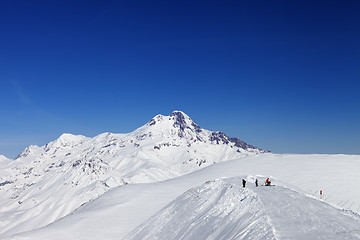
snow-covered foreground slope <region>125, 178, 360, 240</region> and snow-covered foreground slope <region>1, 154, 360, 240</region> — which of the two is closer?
snow-covered foreground slope <region>125, 178, 360, 240</region>

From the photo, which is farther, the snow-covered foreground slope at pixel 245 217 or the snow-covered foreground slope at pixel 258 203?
the snow-covered foreground slope at pixel 258 203

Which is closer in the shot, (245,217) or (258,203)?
(245,217)

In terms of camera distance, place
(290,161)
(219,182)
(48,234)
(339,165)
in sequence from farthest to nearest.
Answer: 1. (290,161)
2. (339,165)
3. (48,234)
4. (219,182)

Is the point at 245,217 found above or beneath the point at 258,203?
beneath

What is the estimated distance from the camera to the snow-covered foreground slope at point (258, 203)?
26766mm

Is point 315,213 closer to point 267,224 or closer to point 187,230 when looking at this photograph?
point 267,224

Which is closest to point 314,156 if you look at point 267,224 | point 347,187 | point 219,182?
point 347,187

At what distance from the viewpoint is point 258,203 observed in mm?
32500

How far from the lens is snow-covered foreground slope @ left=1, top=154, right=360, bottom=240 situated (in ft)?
87.8

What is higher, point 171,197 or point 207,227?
point 171,197

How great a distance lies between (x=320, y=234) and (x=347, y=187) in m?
52.0

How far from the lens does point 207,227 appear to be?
3519 centimetres

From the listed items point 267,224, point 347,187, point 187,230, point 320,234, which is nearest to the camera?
point 320,234

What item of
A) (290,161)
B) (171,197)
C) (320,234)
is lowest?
(320,234)
